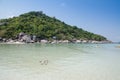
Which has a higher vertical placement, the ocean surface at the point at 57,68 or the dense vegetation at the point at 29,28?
the dense vegetation at the point at 29,28

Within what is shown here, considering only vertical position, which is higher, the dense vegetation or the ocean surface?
the dense vegetation

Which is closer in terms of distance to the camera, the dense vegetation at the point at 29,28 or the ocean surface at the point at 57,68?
the ocean surface at the point at 57,68

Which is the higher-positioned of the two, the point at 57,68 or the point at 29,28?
the point at 29,28

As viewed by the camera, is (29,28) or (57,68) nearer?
(57,68)

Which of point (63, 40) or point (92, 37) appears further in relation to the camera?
point (92, 37)

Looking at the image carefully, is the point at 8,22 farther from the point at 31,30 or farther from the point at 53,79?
the point at 53,79

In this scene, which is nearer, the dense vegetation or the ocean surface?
the ocean surface

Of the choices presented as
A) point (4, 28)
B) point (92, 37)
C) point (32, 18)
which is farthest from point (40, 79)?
point (92, 37)

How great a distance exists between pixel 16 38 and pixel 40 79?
78.2 meters

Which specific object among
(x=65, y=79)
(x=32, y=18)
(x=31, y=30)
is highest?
(x=32, y=18)

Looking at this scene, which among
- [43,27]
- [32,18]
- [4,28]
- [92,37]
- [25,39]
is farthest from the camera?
[92,37]

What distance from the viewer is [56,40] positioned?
10825 cm

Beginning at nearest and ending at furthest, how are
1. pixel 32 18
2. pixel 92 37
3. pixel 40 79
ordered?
1. pixel 40 79
2. pixel 32 18
3. pixel 92 37

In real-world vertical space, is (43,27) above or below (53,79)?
above
